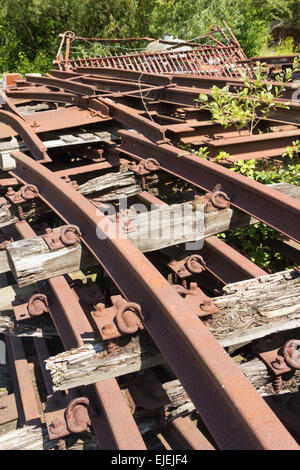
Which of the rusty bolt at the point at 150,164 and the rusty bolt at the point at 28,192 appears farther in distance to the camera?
the rusty bolt at the point at 150,164

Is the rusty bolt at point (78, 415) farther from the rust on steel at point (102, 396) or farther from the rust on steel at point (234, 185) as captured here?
the rust on steel at point (234, 185)

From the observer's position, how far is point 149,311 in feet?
6.66

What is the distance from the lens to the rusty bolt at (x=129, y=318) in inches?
74.1

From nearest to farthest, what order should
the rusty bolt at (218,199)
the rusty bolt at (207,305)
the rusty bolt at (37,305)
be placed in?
the rusty bolt at (207,305)
the rusty bolt at (37,305)
the rusty bolt at (218,199)

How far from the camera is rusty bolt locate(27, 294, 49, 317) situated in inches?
101

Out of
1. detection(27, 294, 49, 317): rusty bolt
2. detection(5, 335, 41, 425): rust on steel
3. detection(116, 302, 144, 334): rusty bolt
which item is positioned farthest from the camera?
detection(5, 335, 41, 425): rust on steel

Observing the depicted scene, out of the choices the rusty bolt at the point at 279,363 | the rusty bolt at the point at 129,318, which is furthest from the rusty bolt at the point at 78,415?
the rusty bolt at the point at 279,363

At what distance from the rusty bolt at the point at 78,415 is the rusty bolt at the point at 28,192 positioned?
1981mm

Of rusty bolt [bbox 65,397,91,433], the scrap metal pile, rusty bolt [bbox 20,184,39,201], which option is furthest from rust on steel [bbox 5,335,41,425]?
rusty bolt [bbox 20,184,39,201]

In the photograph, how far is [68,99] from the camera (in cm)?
617

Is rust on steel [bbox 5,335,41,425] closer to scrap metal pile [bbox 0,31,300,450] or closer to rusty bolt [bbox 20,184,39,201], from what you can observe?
scrap metal pile [bbox 0,31,300,450]

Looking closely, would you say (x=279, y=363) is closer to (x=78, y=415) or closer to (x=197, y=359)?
(x=197, y=359)

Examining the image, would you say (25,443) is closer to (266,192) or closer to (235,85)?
(266,192)

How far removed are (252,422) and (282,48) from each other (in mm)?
23476
